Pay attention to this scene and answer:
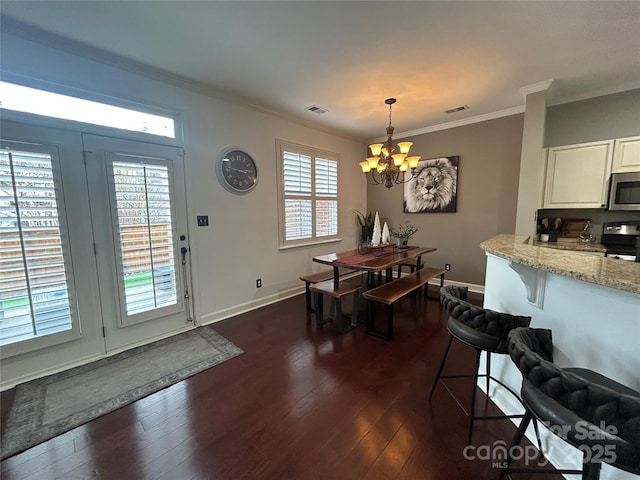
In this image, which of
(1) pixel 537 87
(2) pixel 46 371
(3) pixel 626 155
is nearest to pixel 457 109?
(1) pixel 537 87

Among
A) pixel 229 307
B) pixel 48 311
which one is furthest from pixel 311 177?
pixel 48 311

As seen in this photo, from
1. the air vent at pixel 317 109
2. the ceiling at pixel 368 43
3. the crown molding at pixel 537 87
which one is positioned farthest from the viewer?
the air vent at pixel 317 109

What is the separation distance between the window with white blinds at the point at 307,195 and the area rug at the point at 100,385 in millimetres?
1918

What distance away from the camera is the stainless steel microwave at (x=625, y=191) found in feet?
9.11

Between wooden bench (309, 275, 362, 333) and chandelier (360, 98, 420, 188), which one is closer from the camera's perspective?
wooden bench (309, 275, 362, 333)

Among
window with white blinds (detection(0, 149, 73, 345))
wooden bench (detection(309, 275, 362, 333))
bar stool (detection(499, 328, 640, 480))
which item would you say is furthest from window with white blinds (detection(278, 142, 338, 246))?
bar stool (detection(499, 328, 640, 480))

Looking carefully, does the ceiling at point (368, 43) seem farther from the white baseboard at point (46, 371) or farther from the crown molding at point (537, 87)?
the white baseboard at point (46, 371)

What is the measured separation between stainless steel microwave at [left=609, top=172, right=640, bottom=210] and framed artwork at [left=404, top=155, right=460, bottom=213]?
1773mm

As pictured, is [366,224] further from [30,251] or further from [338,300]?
[30,251]

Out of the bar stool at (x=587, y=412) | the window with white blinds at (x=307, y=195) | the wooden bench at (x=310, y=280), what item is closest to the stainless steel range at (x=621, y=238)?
the bar stool at (x=587, y=412)

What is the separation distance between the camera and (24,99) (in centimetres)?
205

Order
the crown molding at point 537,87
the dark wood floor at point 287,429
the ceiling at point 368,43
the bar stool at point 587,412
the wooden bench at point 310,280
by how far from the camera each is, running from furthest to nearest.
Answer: the wooden bench at point 310,280 → the crown molding at point 537,87 → the ceiling at point 368,43 → the dark wood floor at point 287,429 → the bar stool at point 587,412

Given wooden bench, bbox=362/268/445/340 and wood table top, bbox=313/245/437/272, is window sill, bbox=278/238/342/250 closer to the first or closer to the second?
wood table top, bbox=313/245/437/272

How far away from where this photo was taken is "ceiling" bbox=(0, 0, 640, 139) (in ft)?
6.02
